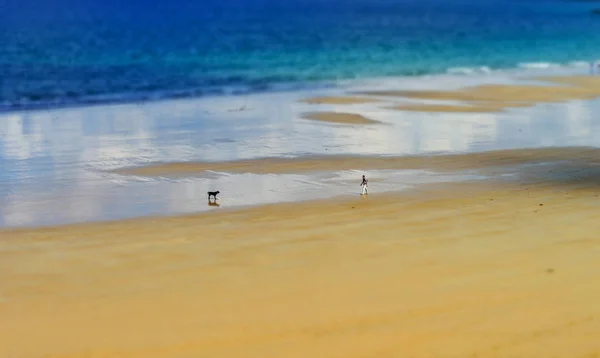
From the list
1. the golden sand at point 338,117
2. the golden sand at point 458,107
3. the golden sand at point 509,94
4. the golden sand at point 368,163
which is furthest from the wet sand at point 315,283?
the golden sand at point 509,94

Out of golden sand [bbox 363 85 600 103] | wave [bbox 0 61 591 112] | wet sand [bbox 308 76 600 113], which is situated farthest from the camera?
wave [bbox 0 61 591 112]

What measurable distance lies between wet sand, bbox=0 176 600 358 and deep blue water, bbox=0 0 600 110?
23.1 metres

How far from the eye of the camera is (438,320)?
9891 mm

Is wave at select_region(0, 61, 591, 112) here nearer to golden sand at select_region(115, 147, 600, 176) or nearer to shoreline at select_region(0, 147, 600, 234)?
golden sand at select_region(115, 147, 600, 176)

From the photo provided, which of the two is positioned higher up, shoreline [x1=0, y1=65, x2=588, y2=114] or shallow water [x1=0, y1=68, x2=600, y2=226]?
shoreline [x1=0, y1=65, x2=588, y2=114]

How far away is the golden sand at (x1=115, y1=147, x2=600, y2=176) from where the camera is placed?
19391 millimetres

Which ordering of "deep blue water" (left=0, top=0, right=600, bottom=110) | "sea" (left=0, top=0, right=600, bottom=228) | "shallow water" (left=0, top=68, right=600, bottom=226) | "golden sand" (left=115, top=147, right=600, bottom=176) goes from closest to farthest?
"shallow water" (left=0, top=68, right=600, bottom=226)
"sea" (left=0, top=0, right=600, bottom=228)
"golden sand" (left=115, top=147, right=600, bottom=176)
"deep blue water" (left=0, top=0, right=600, bottom=110)

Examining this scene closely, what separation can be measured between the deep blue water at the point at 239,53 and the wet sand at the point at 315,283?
23.1m

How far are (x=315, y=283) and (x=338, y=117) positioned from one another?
16.9 m

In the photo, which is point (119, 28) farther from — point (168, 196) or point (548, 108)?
point (168, 196)

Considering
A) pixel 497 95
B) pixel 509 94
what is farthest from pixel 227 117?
pixel 509 94

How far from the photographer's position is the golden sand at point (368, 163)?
19.4m

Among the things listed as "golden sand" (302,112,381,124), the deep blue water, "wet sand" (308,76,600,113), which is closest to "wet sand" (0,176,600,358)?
"golden sand" (302,112,381,124)

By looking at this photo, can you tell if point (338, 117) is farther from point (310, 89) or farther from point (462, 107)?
point (310, 89)
